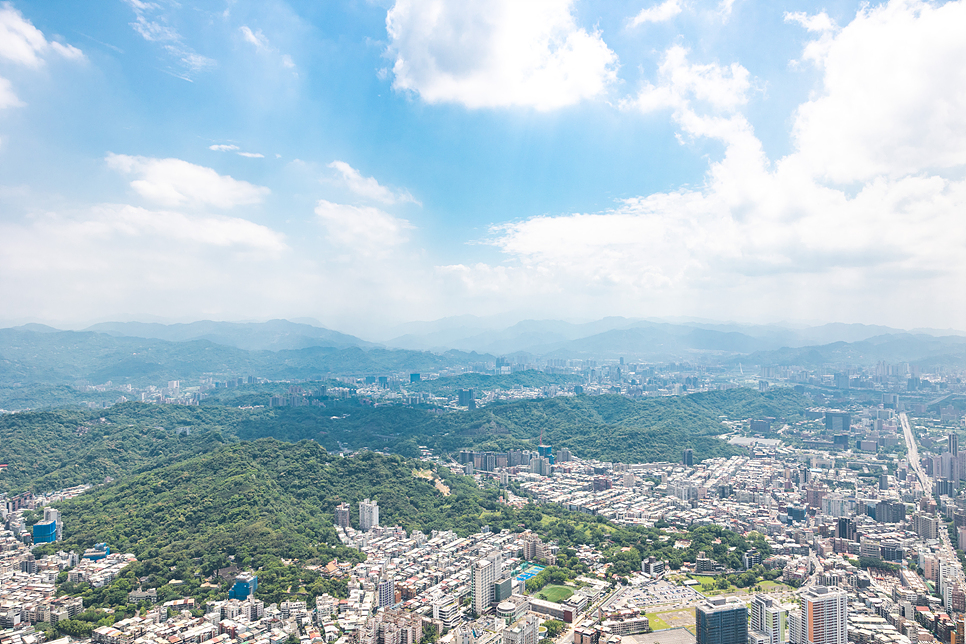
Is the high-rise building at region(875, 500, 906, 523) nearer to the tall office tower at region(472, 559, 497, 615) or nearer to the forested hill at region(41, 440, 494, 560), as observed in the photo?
the forested hill at region(41, 440, 494, 560)

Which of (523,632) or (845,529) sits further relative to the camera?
(845,529)

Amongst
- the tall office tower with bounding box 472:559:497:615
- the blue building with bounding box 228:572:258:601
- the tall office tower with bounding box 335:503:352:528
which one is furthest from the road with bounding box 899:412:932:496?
the blue building with bounding box 228:572:258:601

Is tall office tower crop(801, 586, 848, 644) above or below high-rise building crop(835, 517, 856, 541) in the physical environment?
above

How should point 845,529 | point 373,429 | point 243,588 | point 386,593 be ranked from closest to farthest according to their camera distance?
point 243,588, point 386,593, point 845,529, point 373,429

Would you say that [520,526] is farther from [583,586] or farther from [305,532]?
[305,532]

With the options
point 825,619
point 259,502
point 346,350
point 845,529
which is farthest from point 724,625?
point 346,350

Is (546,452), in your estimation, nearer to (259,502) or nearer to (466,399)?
(259,502)


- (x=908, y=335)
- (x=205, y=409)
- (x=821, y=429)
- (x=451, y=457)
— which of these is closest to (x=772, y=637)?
(x=451, y=457)
